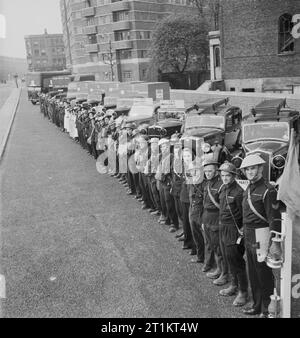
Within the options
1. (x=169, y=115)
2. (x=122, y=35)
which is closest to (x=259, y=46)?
(x=169, y=115)

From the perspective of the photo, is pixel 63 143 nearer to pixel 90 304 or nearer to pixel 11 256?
pixel 11 256

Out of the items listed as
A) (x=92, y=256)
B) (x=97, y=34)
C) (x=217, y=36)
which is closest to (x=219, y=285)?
(x=92, y=256)

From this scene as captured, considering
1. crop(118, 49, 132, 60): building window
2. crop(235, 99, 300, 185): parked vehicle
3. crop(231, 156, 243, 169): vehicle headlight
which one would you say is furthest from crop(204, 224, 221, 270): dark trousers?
crop(118, 49, 132, 60): building window

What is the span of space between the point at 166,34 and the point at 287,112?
110 ft

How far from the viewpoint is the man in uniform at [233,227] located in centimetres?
602

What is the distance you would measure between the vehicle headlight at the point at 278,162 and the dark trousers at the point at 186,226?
102 inches

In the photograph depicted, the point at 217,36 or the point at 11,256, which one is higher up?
the point at 217,36

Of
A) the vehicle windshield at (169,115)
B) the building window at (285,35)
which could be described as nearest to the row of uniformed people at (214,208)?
the vehicle windshield at (169,115)

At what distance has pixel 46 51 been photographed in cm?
13562

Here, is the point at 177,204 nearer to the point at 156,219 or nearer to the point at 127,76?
the point at 156,219

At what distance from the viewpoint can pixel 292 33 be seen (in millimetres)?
28312

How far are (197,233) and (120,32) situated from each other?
64.3 metres

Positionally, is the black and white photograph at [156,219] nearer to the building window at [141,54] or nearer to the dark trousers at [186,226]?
the dark trousers at [186,226]

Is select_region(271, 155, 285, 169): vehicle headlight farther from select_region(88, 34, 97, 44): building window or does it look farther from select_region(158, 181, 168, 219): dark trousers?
select_region(88, 34, 97, 44): building window
